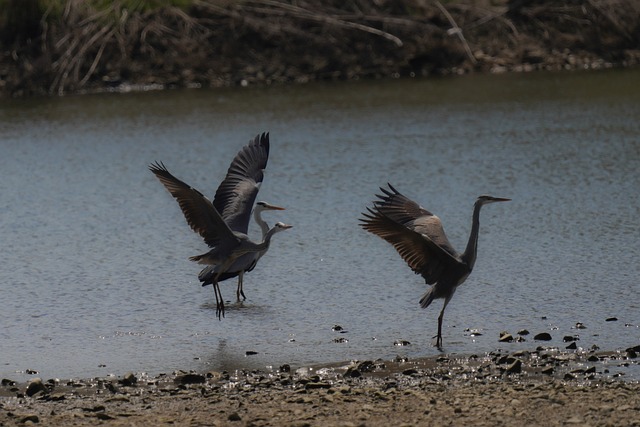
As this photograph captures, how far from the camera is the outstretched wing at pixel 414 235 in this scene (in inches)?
350

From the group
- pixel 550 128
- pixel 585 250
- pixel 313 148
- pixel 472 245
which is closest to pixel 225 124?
pixel 313 148

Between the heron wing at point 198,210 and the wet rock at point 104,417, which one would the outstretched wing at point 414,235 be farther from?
the wet rock at point 104,417

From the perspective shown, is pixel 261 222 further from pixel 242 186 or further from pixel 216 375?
pixel 216 375

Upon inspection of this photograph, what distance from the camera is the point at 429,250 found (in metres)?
9.09

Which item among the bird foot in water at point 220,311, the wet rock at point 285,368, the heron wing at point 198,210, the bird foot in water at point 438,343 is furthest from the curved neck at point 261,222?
the wet rock at point 285,368

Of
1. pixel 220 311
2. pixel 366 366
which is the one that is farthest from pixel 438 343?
pixel 220 311

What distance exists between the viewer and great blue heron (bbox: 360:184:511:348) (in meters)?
8.90

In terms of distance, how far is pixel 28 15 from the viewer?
87.5 ft

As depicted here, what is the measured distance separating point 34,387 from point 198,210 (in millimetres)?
2694

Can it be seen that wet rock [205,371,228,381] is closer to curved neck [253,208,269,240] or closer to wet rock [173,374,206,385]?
wet rock [173,374,206,385]

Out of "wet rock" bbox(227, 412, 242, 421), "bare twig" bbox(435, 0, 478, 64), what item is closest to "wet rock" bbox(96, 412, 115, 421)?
"wet rock" bbox(227, 412, 242, 421)

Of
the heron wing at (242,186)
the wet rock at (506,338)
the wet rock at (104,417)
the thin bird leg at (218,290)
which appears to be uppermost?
the heron wing at (242,186)

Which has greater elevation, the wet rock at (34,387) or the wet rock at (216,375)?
the wet rock at (216,375)

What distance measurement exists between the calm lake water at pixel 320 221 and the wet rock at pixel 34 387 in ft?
1.73
